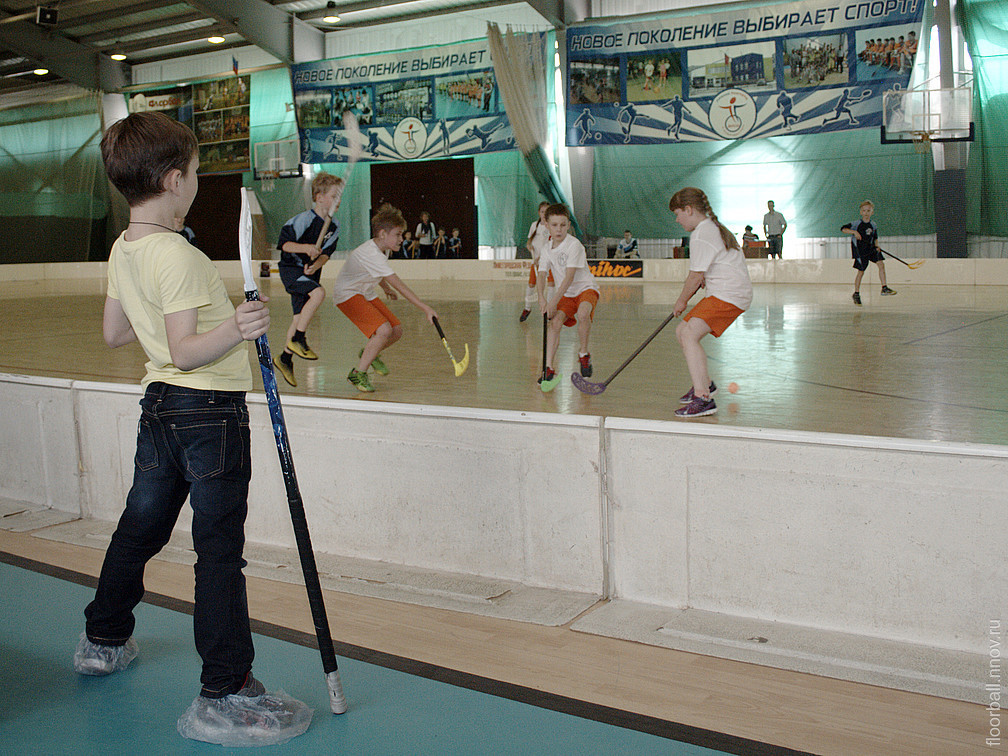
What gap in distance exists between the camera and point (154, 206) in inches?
78.6

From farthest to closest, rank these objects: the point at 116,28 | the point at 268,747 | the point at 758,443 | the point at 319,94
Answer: the point at 116,28 → the point at 319,94 → the point at 758,443 → the point at 268,747

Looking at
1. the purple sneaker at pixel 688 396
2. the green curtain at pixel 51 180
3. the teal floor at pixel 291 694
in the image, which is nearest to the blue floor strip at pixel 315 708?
the teal floor at pixel 291 694

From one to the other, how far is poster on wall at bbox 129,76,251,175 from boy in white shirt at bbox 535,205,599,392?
19.6 metres

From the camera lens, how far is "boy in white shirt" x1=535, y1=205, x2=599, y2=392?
5941 millimetres

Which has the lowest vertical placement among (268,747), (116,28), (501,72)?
(268,747)

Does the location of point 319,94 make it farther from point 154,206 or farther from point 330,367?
point 154,206

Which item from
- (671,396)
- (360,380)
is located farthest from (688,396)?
(360,380)

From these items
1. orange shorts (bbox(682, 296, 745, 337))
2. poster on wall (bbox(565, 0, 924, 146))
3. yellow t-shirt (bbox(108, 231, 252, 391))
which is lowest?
orange shorts (bbox(682, 296, 745, 337))

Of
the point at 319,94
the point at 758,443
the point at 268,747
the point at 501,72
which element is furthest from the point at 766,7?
the point at 268,747

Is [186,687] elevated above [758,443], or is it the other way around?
[758,443]

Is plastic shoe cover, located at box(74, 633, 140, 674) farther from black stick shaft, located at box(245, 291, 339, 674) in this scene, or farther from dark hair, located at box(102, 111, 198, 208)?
dark hair, located at box(102, 111, 198, 208)

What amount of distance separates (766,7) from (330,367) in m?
13.5

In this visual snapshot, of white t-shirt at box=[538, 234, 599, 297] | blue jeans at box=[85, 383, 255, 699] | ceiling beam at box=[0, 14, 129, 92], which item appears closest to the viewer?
blue jeans at box=[85, 383, 255, 699]

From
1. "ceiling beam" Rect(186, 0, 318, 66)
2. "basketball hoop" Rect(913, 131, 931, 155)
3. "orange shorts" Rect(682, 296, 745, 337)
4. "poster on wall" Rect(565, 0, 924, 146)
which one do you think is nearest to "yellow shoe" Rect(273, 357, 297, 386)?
"orange shorts" Rect(682, 296, 745, 337)
